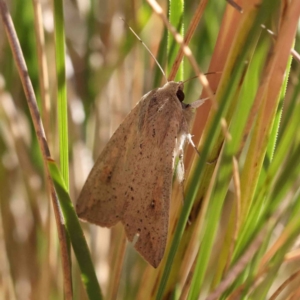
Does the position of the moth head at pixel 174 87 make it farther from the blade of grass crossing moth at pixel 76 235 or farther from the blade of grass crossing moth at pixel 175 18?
the blade of grass crossing moth at pixel 76 235

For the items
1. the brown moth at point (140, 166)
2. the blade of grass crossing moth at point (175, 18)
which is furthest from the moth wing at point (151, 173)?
the blade of grass crossing moth at point (175, 18)

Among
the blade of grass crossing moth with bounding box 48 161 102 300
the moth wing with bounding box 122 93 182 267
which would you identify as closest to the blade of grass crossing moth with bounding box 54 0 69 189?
the blade of grass crossing moth with bounding box 48 161 102 300

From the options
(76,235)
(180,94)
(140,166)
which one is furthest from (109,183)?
(76,235)

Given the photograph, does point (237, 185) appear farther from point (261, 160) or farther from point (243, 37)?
point (243, 37)

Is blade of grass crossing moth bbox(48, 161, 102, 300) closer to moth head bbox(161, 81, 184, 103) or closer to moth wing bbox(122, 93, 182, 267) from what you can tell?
moth wing bbox(122, 93, 182, 267)

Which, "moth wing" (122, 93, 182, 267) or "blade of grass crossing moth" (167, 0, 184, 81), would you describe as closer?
"blade of grass crossing moth" (167, 0, 184, 81)

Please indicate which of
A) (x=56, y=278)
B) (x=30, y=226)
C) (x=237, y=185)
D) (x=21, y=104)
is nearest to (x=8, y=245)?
(x=30, y=226)

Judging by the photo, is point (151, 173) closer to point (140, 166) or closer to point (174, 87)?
point (140, 166)
